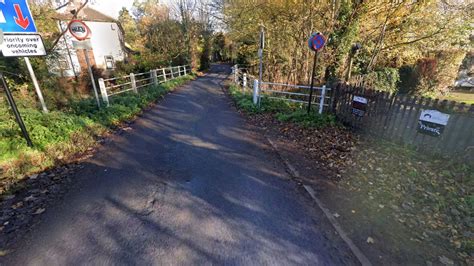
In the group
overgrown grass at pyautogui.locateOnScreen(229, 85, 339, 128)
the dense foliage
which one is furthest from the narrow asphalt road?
the dense foliage

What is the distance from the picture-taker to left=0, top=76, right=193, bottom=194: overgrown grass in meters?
4.13

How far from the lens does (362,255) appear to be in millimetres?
2441

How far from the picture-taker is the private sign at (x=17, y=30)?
4516 mm

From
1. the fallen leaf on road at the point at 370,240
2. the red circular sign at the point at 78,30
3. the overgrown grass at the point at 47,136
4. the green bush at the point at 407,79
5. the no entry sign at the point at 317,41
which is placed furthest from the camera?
the green bush at the point at 407,79

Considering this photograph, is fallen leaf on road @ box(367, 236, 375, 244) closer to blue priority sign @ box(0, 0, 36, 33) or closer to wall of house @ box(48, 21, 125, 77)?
blue priority sign @ box(0, 0, 36, 33)

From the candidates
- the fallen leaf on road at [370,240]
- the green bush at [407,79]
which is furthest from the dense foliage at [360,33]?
the fallen leaf on road at [370,240]

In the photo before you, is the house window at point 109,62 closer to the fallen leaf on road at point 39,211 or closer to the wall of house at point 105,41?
the wall of house at point 105,41

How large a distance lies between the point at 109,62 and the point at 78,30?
843 inches

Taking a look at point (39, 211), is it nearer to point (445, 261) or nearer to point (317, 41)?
point (445, 261)

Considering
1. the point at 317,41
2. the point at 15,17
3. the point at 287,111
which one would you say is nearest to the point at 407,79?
the point at 287,111

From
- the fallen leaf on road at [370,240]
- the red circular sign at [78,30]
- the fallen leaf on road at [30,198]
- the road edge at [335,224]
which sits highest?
the red circular sign at [78,30]

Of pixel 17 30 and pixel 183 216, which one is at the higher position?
pixel 17 30

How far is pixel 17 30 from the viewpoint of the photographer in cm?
472

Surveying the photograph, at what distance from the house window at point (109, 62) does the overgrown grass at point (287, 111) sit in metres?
20.6
